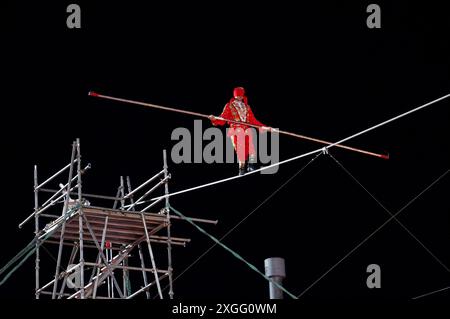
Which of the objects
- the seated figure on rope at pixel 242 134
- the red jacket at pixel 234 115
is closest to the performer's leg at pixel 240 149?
the seated figure on rope at pixel 242 134

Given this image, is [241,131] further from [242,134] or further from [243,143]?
[243,143]

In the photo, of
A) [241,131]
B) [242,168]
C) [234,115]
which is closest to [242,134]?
[241,131]

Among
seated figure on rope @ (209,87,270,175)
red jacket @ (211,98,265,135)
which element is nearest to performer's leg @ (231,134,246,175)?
seated figure on rope @ (209,87,270,175)

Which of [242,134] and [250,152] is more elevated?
[242,134]

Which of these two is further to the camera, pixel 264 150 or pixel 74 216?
pixel 264 150

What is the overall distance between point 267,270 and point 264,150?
4.53 m

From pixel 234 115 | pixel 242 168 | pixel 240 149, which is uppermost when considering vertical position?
pixel 234 115

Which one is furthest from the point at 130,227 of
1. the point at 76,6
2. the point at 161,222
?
the point at 76,6

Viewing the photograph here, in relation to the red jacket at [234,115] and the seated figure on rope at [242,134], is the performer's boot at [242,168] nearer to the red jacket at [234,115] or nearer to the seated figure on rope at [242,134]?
the seated figure on rope at [242,134]

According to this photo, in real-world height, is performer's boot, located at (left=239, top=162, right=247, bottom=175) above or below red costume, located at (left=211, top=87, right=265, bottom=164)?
below

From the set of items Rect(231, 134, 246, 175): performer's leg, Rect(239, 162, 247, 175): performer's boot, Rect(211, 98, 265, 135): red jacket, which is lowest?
Rect(239, 162, 247, 175): performer's boot

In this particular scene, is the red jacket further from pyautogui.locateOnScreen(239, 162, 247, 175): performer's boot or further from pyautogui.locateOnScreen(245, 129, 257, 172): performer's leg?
pyautogui.locateOnScreen(239, 162, 247, 175): performer's boot
